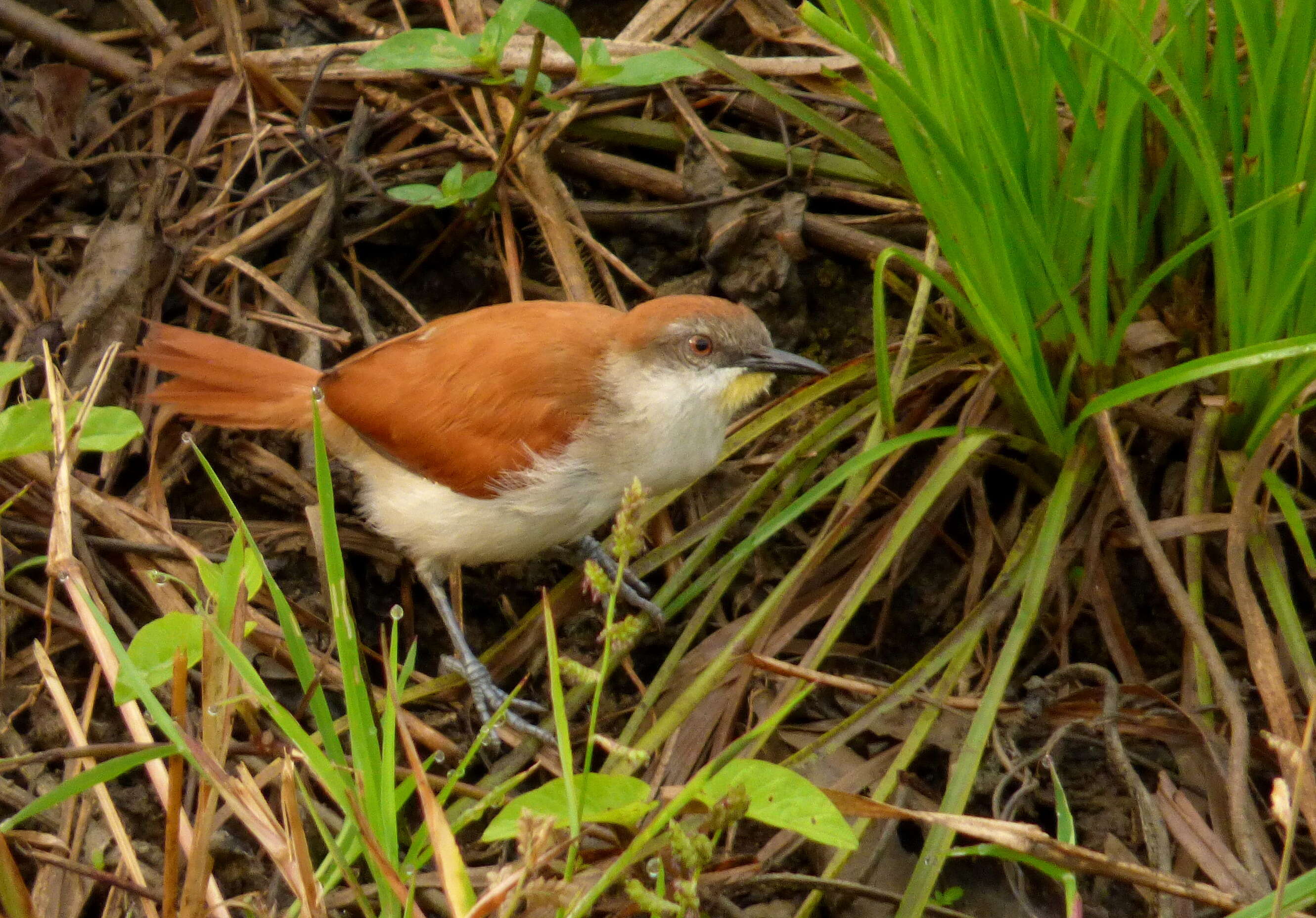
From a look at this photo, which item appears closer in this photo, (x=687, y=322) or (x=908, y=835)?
(x=908, y=835)

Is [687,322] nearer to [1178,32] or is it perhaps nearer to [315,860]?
[1178,32]

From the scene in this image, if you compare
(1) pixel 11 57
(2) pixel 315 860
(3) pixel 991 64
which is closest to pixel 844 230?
(3) pixel 991 64

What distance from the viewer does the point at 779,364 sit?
12.5 ft

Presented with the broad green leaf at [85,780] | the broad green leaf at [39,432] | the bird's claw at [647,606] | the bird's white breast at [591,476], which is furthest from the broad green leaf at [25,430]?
the bird's claw at [647,606]

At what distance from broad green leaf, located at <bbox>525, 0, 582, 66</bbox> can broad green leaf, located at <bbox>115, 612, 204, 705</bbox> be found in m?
2.01

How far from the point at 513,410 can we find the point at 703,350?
0.59 m

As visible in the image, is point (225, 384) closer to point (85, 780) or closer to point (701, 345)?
point (701, 345)

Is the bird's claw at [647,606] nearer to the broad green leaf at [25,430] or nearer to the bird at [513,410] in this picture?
the bird at [513,410]

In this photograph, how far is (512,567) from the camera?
4246mm

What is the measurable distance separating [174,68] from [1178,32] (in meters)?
3.46

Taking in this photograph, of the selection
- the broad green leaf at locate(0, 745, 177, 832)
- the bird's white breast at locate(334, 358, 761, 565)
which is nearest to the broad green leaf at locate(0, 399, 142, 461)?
the bird's white breast at locate(334, 358, 761, 565)

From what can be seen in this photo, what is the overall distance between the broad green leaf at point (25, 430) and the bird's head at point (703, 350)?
1.57m

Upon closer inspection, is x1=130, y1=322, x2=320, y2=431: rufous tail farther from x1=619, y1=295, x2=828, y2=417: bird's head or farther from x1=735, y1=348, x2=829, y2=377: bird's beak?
x1=735, y1=348, x2=829, y2=377: bird's beak

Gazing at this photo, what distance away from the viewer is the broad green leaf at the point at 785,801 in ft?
7.64
